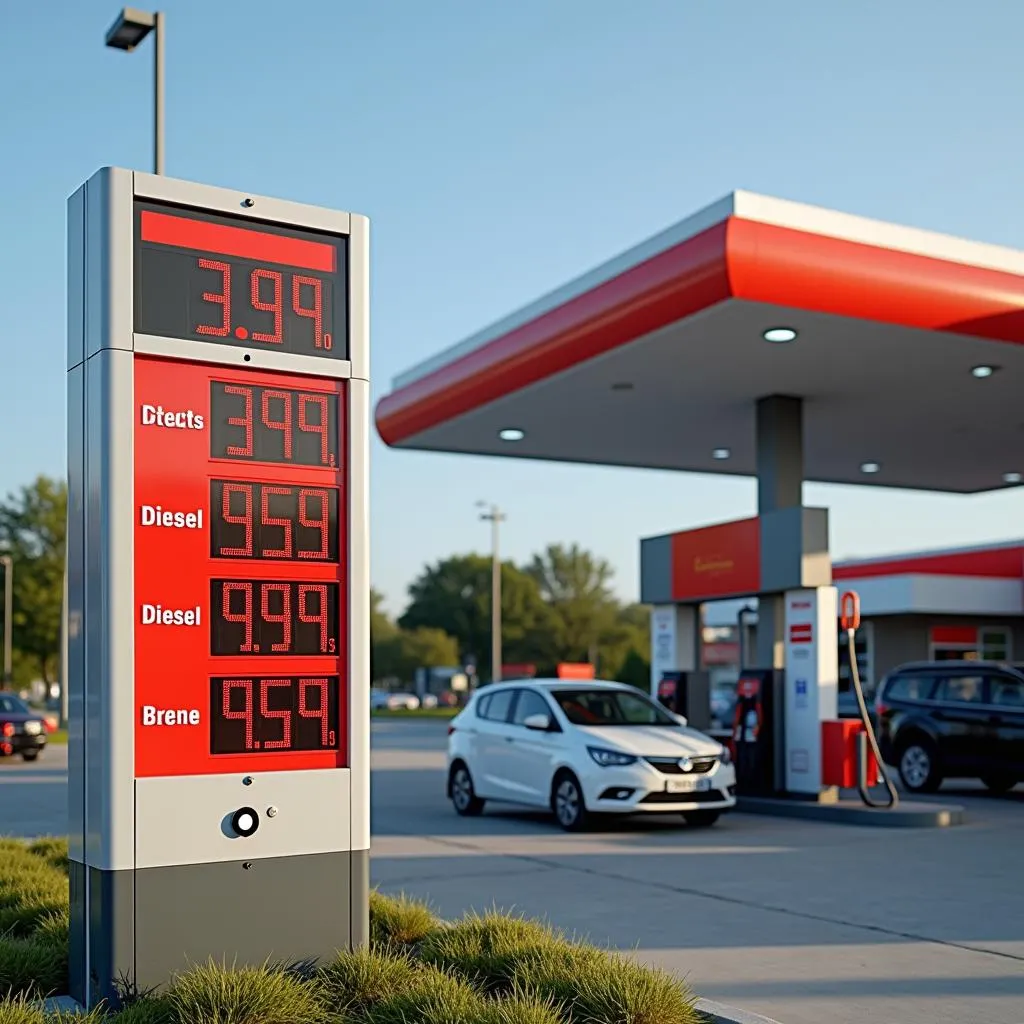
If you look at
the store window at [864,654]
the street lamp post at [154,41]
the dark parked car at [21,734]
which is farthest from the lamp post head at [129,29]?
the store window at [864,654]

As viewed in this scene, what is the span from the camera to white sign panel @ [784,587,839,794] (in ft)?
56.2

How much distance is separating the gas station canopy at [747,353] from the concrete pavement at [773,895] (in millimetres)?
5114

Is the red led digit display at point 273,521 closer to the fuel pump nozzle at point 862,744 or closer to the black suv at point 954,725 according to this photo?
the fuel pump nozzle at point 862,744

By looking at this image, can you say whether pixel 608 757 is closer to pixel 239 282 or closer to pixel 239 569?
pixel 239 569

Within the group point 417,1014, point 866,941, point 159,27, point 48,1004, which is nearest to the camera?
point 417,1014

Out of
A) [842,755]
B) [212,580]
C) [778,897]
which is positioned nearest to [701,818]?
[842,755]

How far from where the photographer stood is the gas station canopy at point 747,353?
13977 mm

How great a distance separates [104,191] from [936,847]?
10140 millimetres

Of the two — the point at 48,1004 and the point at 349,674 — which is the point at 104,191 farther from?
the point at 48,1004

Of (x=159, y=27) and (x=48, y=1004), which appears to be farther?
(x=159, y=27)

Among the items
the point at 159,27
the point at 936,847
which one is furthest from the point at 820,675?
the point at 159,27

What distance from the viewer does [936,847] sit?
13.8 m

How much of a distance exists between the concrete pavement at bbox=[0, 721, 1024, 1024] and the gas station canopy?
5114 millimetres

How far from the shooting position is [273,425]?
→ 7.46 meters
